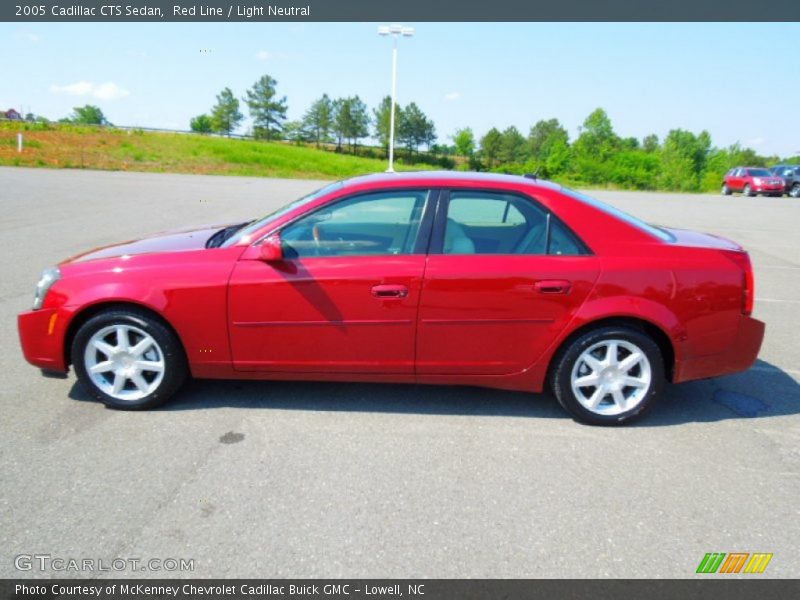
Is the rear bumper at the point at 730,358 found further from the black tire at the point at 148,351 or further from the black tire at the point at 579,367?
the black tire at the point at 148,351

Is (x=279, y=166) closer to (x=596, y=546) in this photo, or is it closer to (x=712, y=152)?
(x=596, y=546)

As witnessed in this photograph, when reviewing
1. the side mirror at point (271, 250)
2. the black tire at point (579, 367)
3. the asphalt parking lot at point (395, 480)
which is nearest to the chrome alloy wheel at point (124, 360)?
the asphalt parking lot at point (395, 480)

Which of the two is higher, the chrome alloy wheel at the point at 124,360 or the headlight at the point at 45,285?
the headlight at the point at 45,285

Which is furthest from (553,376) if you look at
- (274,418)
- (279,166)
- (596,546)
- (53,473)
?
(279,166)

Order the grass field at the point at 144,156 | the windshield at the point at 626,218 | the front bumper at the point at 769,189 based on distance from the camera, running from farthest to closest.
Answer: the grass field at the point at 144,156 → the front bumper at the point at 769,189 → the windshield at the point at 626,218

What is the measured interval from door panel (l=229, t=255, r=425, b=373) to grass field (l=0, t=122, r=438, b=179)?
3213cm

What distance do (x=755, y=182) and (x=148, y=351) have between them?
121 ft

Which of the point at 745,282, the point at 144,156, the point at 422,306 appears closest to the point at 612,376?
the point at 745,282

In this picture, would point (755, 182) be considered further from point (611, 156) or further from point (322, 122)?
point (322, 122)

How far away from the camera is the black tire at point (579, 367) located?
3.56 metres

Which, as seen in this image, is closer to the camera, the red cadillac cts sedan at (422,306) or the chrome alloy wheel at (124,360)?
the red cadillac cts sedan at (422,306)
